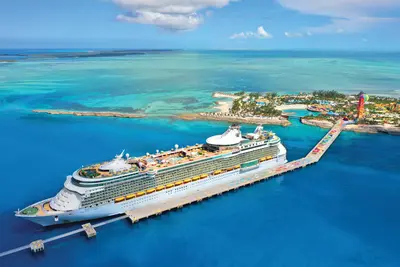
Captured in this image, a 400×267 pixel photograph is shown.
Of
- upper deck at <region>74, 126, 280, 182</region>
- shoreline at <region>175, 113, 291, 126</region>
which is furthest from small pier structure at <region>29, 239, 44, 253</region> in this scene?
shoreline at <region>175, 113, 291, 126</region>

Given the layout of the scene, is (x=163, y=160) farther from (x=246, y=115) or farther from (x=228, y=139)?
(x=246, y=115)

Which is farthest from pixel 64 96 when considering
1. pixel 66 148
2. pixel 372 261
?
pixel 372 261

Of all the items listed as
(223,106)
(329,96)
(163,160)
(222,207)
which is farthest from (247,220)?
(329,96)

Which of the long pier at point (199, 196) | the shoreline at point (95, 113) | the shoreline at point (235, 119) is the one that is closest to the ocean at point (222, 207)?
the long pier at point (199, 196)

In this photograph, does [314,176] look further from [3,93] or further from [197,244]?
[3,93]

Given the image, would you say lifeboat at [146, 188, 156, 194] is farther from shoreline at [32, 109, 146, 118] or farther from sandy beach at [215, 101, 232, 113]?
sandy beach at [215, 101, 232, 113]

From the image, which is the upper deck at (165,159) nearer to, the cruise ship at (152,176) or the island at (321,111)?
the cruise ship at (152,176)
